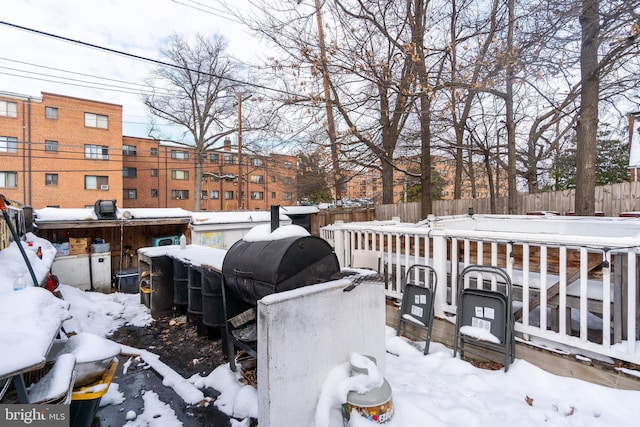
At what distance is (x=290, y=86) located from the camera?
26.0 feet

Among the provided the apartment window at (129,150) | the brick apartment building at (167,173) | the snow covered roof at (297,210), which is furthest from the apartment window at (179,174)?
the snow covered roof at (297,210)

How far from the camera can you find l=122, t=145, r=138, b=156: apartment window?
25.8 metres

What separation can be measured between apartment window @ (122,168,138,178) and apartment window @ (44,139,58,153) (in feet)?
16.3

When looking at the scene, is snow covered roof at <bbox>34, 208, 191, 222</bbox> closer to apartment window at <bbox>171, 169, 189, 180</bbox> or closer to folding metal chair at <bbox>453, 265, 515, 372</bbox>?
folding metal chair at <bbox>453, 265, 515, 372</bbox>

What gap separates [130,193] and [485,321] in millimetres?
29942

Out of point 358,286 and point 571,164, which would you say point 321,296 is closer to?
point 358,286

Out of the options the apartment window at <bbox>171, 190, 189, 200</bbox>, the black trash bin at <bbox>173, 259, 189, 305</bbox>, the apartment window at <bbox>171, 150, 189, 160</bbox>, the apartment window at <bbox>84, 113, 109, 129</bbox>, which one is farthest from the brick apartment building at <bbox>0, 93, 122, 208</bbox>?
the black trash bin at <bbox>173, 259, 189, 305</bbox>

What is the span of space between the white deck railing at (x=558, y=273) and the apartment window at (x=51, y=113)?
26031mm

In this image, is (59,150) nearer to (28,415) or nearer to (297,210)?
(297,210)

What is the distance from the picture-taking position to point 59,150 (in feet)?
70.0

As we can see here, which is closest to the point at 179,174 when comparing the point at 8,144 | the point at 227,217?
the point at 8,144

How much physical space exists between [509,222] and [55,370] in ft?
21.7

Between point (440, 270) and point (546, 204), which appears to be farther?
point (546, 204)

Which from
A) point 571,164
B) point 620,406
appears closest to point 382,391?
point 620,406
